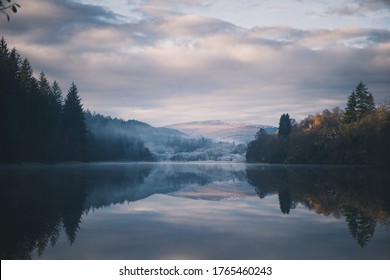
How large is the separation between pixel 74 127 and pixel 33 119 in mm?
23466

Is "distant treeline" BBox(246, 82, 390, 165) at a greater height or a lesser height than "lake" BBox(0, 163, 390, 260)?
greater

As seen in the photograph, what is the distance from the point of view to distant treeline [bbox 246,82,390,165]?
73.6m

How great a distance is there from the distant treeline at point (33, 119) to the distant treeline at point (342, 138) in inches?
2224

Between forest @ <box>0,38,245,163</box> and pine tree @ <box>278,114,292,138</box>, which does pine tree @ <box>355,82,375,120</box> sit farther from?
forest @ <box>0,38,245,163</box>

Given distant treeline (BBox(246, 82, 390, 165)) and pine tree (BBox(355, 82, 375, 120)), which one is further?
pine tree (BBox(355, 82, 375, 120))

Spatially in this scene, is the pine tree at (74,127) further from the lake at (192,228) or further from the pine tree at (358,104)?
the lake at (192,228)

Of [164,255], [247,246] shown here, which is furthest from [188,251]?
[247,246]

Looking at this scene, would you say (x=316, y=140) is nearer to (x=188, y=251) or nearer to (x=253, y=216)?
(x=253, y=216)

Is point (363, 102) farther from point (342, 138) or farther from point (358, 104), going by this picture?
point (342, 138)

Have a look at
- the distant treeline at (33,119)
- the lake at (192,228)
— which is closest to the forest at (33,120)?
the distant treeline at (33,119)

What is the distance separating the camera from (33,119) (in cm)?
7725

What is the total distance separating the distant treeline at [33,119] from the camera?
6162 cm

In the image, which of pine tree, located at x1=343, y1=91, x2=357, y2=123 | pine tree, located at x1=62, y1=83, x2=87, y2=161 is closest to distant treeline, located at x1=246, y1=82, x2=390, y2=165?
pine tree, located at x1=343, y1=91, x2=357, y2=123

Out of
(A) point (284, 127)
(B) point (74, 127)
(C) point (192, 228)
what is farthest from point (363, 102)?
(C) point (192, 228)
